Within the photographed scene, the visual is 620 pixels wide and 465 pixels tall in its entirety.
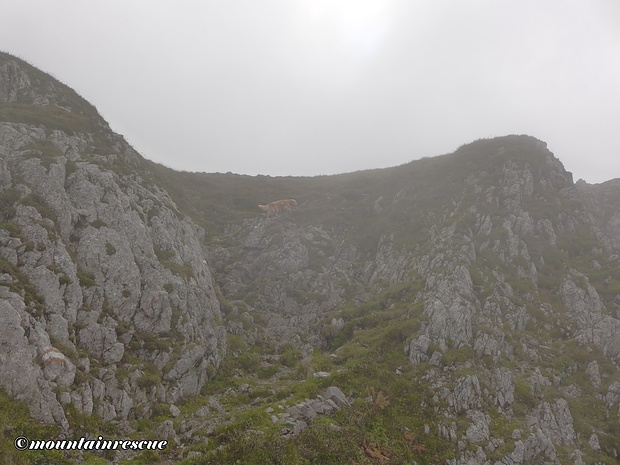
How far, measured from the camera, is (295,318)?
39.6m

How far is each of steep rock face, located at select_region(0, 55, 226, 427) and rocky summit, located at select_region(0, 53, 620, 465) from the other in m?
0.13

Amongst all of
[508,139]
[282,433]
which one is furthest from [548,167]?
[282,433]

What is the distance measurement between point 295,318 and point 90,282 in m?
20.4

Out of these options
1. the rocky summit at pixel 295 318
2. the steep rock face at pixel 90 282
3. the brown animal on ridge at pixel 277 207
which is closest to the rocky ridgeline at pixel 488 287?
the rocky summit at pixel 295 318

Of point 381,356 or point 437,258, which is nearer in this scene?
point 381,356

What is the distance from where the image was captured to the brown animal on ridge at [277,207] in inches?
2276

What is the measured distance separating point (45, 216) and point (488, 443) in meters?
33.4

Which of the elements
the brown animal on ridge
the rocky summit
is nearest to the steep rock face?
the rocky summit

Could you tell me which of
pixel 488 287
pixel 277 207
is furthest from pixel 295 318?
pixel 277 207

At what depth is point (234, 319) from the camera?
36.3 meters

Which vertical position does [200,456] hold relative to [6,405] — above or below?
below

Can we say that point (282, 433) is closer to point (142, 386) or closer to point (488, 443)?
point (142, 386)

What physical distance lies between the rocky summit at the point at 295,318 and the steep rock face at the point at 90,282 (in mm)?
129

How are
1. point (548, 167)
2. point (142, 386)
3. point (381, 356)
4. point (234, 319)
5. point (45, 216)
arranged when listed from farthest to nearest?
1. point (548, 167)
2. point (234, 319)
3. point (381, 356)
4. point (45, 216)
5. point (142, 386)
